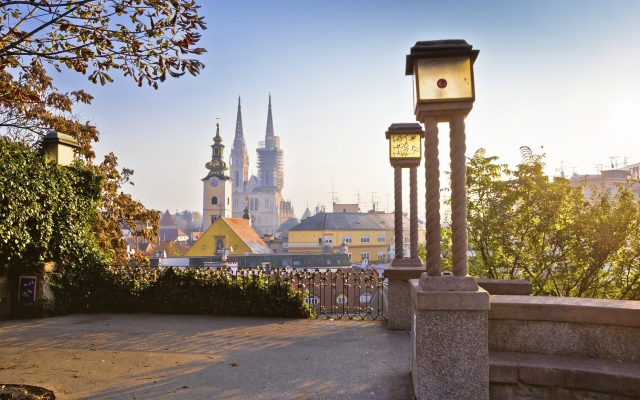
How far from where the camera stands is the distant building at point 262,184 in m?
163

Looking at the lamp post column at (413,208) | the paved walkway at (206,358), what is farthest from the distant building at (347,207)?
the paved walkway at (206,358)

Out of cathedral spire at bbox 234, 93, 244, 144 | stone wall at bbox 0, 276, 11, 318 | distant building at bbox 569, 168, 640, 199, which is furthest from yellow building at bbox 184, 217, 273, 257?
cathedral spire at bbox 234, 93, 244, 144

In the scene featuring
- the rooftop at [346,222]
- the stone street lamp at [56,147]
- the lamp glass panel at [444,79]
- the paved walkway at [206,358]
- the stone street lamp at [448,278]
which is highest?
the rooftop at [346,222]

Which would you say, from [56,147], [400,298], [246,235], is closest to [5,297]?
[56,147]

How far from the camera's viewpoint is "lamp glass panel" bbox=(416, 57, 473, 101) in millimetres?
4906

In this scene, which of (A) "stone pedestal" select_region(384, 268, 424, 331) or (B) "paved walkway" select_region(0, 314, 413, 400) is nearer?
(B) "paved walkway" select_region(0, 314, 413, 400)

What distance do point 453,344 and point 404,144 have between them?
16.4 feet

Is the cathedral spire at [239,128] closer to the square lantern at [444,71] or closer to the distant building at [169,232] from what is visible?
the distant building at [169,232]

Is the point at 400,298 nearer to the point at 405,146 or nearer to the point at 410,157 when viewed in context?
the point at 410,157

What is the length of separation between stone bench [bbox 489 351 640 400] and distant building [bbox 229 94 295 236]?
Result: 148m

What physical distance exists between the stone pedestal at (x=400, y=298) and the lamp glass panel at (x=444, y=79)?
4185 millimetres

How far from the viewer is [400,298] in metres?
8.50

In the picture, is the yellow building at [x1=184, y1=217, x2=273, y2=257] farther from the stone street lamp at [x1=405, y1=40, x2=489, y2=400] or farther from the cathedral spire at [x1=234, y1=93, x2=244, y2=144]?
the cathedral spire at [x1=234, y1=93, x2=244, y2=144]

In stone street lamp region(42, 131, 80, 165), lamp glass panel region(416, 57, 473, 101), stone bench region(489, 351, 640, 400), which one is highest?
stone street lamp region(42, 131, 80, 165)
